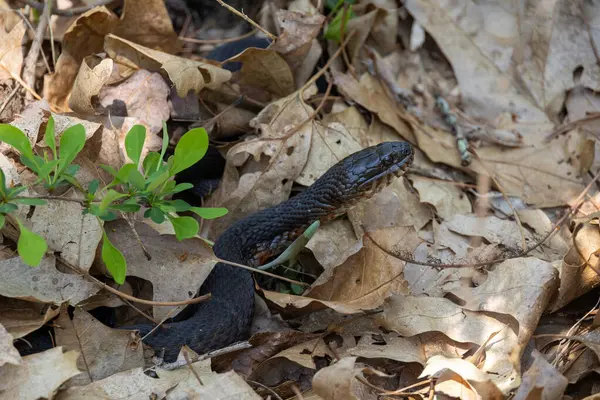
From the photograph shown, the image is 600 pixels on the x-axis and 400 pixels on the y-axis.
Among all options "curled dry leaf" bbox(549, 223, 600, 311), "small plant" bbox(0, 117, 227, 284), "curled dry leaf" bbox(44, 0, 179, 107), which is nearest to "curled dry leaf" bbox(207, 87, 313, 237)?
"curled dry leaf" bbox(44, 0, 179, 107)

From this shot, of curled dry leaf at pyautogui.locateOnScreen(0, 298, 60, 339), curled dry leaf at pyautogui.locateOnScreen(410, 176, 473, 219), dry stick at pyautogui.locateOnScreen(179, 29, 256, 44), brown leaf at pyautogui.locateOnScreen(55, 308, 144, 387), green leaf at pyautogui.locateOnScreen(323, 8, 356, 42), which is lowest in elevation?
brown leaf at pyautogui.locateOnScreen(55, 308, 144, 387)

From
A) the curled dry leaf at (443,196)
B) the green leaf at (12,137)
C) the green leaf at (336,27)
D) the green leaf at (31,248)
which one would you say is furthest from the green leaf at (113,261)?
the green leaf at (336,27)

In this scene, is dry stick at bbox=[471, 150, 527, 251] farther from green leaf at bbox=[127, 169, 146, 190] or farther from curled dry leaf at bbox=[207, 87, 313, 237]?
green leaf at bbox=[127, 169, 146, 190]

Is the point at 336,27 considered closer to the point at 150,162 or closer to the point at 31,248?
the point at 150,162

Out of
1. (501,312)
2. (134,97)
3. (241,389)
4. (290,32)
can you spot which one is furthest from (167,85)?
(501,312)

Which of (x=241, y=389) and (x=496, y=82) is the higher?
(x=496, y=82)

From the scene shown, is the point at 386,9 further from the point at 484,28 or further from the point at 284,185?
the point at 284,185

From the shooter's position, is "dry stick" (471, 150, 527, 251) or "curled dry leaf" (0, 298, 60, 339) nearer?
"curled dry leaf" (0, 298, 60, 339)
